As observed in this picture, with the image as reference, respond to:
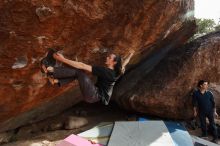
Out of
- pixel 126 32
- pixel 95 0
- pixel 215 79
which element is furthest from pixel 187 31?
pixel 95 0

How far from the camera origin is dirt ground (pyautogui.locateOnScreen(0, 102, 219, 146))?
9953 mm

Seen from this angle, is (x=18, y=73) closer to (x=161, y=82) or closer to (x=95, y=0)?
(x=95, y=0)

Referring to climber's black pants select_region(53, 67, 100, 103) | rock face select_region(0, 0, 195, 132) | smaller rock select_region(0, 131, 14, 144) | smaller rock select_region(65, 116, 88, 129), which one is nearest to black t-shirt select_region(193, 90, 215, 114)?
rock face select_region(0, 0, 195, 132)

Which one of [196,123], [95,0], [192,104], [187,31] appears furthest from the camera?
[187,31]

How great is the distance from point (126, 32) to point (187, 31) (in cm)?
519

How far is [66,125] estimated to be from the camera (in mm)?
10906

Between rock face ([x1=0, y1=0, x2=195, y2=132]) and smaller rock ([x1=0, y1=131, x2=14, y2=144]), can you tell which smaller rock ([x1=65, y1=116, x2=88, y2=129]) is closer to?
rock face ([x1=0, y1=0, x2=195, y2=132])

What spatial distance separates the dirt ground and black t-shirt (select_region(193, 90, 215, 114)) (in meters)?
1.11

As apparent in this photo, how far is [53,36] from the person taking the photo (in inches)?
285

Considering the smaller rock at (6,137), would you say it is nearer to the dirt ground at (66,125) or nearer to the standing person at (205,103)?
the dirt ground at (66,125)

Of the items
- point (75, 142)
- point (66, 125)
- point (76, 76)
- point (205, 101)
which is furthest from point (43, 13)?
point (205, 101)

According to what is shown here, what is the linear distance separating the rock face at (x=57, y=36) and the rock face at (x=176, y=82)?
161 centimetres

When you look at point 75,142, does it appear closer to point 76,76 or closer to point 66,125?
point 66,125

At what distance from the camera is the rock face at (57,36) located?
670 cm
